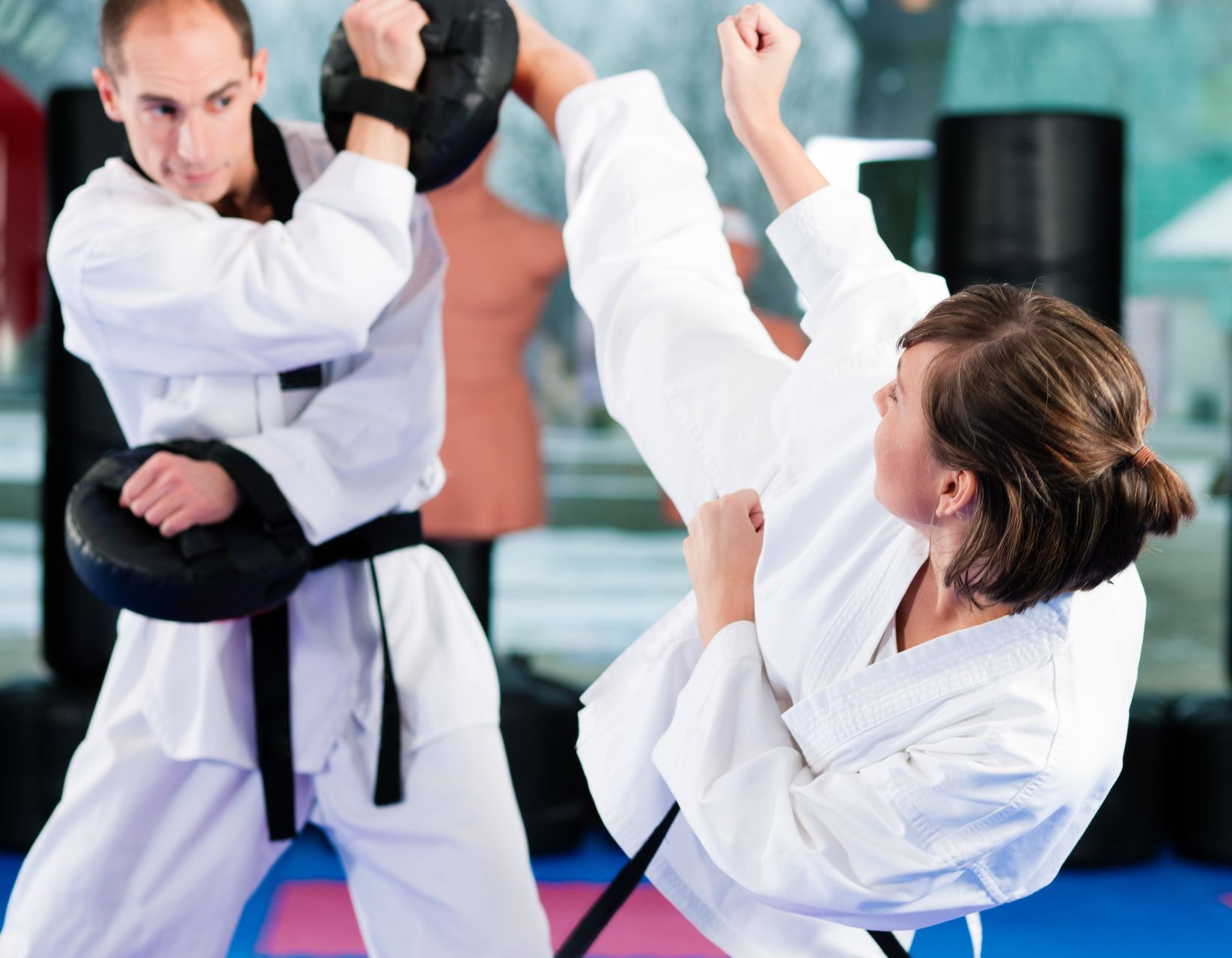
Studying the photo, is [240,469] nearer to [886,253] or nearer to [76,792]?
[76,792]

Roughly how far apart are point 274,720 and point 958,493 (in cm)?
101

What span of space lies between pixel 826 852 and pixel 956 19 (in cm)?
466

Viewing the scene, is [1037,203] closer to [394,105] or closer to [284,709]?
[394,105]

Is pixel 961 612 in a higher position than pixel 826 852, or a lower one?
higher

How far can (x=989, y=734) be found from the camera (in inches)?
47.2

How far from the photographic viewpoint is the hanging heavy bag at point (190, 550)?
1.66 meters

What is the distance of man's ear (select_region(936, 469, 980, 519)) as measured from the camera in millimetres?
1211

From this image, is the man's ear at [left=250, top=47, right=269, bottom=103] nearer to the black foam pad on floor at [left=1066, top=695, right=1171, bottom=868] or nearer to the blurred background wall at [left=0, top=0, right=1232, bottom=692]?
the black foam pad on floor at [left=1066, top=695, right=1171, bottom=868]

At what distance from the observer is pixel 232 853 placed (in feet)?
5.85

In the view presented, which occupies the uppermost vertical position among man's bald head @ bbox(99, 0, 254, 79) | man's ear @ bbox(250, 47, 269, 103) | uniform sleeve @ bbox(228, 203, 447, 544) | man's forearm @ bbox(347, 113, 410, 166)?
man's bald head @ bbox(99, 0, 254, 79)

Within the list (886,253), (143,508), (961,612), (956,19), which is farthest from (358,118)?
(956,19)

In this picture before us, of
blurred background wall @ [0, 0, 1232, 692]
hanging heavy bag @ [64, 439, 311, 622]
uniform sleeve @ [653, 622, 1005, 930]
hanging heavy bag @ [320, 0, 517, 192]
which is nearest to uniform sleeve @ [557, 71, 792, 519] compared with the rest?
hanging heavy bag @ [320, 0, 517, 192]

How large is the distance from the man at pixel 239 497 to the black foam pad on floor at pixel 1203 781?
2.57m

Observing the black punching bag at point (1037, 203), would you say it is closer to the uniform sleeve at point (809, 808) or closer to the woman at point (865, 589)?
the woman at point (865, 589)
